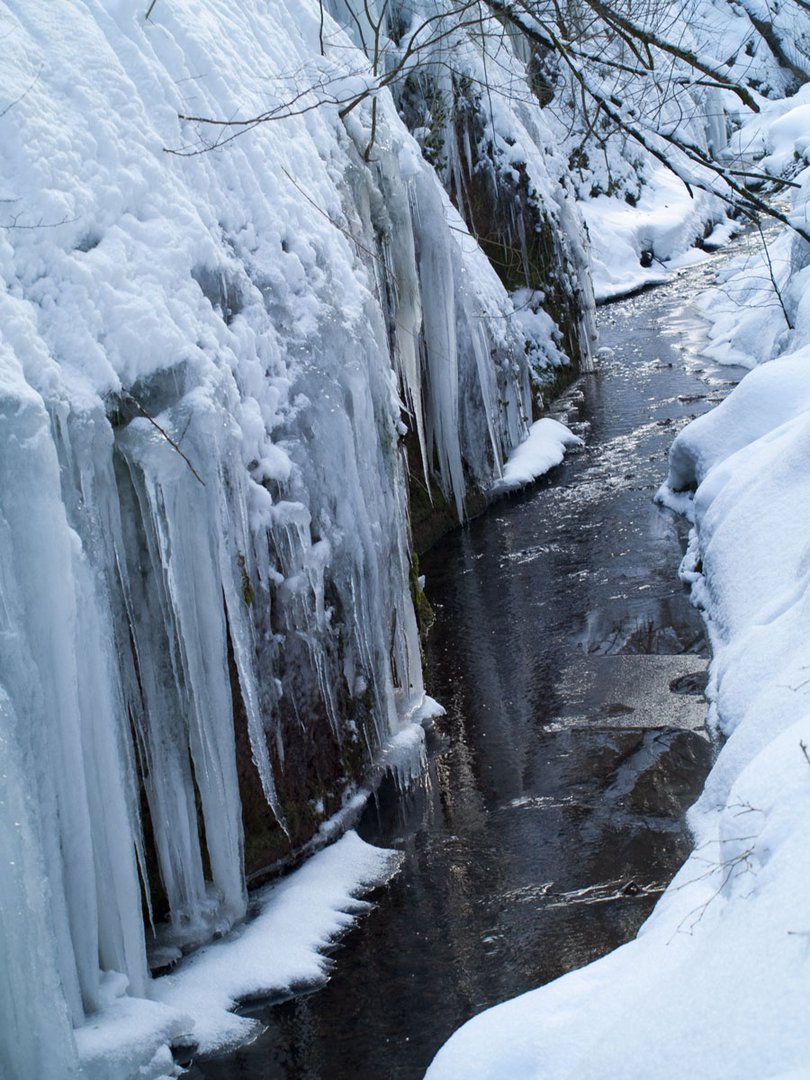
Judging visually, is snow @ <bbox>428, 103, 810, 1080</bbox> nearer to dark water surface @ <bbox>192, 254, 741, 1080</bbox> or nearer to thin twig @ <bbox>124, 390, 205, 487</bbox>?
dark water surface @ <bbox>192, 254, 741, 1080</bbox>

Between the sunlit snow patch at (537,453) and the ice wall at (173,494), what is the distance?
4607 mm

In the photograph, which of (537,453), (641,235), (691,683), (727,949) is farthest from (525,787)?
(641,235)

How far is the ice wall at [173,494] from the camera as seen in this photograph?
4.30 meters

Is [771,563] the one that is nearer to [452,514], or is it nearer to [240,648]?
[240,648]

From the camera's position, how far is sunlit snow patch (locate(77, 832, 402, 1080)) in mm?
4258

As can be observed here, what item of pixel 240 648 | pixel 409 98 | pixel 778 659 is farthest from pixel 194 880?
pixel 409 98

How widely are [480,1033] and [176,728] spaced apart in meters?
2.05

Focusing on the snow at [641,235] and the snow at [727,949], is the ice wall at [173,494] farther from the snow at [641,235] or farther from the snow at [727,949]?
the snow at [641,235]

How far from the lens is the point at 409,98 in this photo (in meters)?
14.0

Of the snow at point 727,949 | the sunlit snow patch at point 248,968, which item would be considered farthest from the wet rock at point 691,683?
the sunlit snow patch at point 248,968

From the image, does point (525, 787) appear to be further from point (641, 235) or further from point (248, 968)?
point (641, 235)

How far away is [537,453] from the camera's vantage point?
1272cm

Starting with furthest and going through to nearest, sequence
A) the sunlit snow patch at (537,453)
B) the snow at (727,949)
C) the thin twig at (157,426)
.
→ the sunlit snow patch at (537,453), the thin twig at (157,426), the snow at (727,949)

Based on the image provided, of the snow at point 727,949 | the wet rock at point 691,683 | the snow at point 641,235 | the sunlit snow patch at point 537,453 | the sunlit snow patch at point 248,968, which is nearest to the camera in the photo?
the snow at point 727,949
